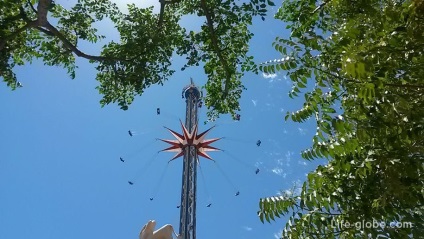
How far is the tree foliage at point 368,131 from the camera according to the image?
2.90 m

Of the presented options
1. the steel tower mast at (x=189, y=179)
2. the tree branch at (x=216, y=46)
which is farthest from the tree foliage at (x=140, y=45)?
the steel tower mast at (x=189, y=179)

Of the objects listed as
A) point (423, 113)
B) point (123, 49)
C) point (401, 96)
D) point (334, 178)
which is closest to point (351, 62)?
point (401, 96)

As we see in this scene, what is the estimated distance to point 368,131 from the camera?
2.97 metres

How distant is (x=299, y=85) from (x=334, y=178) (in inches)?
34.6

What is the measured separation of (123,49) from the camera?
34.3 ft

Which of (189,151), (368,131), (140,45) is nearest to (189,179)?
(189,151)

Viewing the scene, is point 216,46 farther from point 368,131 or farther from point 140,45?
point 368,131

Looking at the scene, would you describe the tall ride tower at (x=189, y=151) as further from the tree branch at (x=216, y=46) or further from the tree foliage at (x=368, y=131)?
the tree foliage at (x=368, y=131)

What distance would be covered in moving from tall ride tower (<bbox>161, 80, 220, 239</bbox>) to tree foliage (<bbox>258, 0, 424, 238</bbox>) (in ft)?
63.7

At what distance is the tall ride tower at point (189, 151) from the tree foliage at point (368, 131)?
19428 mm

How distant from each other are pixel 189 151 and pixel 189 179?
241 cm

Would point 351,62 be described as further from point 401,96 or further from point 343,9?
point 343,9

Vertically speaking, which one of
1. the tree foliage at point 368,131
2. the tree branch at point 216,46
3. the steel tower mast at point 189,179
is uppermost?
the steel tower mast at point 189,179

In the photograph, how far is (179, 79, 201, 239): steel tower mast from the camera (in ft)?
75.0
